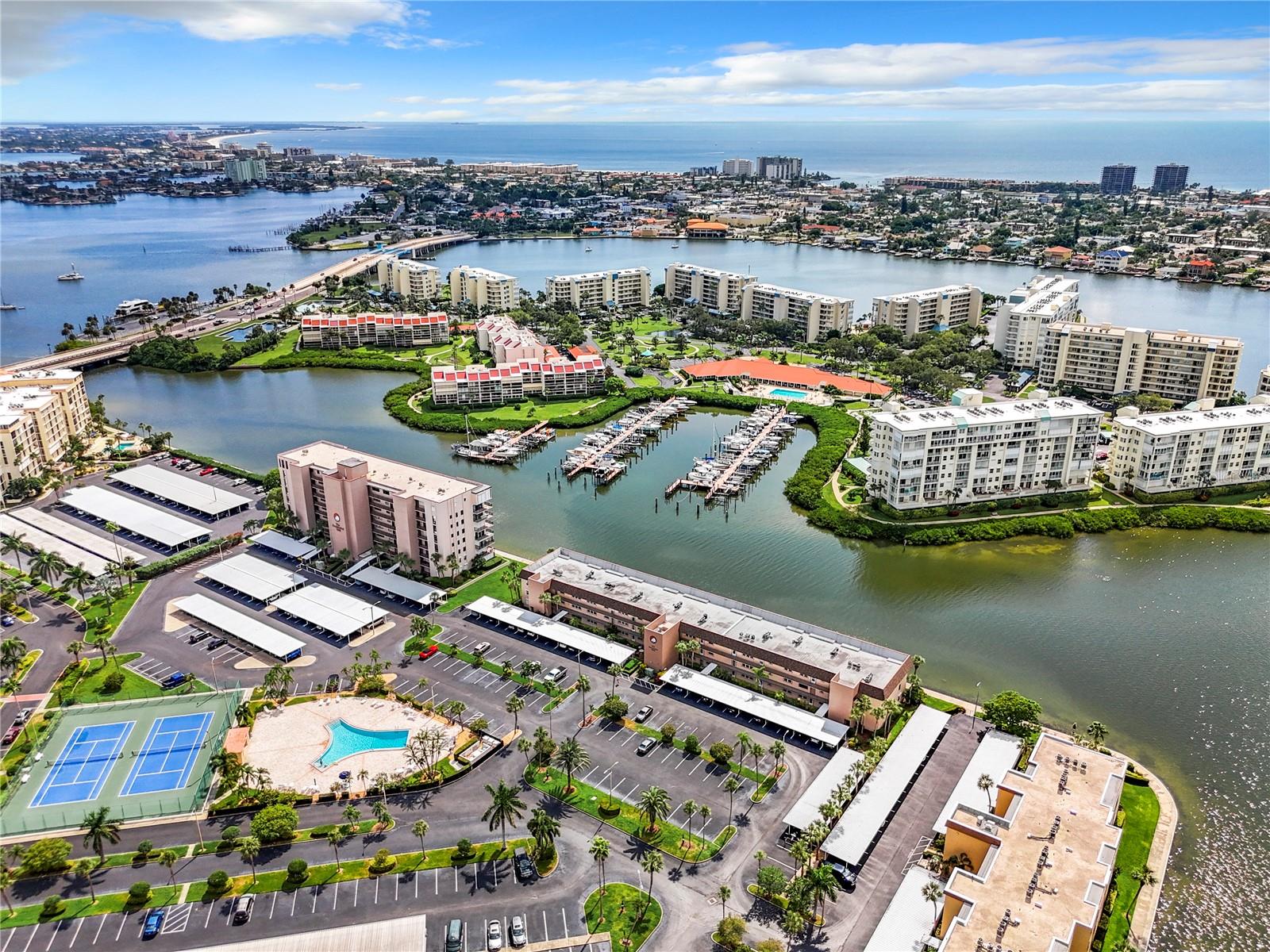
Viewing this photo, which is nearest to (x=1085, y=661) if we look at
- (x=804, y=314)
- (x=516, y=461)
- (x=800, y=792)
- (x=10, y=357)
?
(x=800, y=792)

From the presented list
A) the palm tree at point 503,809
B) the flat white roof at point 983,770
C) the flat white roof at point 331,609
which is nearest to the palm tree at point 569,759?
the palm tree at point 503,809

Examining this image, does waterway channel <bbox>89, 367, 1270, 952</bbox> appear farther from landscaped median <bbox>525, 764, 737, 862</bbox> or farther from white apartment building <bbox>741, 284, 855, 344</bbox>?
white apartment building <bbox>741, 284, 855, 344</bbox>

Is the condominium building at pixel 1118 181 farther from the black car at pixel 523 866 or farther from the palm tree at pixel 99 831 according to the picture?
the palm tree at pixel 99 831

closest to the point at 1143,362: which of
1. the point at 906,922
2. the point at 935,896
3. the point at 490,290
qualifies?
the point at 935,896

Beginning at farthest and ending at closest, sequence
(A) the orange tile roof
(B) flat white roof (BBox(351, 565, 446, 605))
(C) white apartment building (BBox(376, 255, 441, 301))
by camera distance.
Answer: (C) white apartment building (BBox(376, 255, 441, 301)) → (A) the orange tile roof → (B) flat white roof (BBox(351, 565, 446, 605))

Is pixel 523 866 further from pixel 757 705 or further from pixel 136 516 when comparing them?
pixel 136 516

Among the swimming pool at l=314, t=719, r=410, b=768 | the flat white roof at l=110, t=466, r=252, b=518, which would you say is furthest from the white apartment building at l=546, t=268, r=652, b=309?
the swimming pool at l=314, t=719, r=410, b=768
